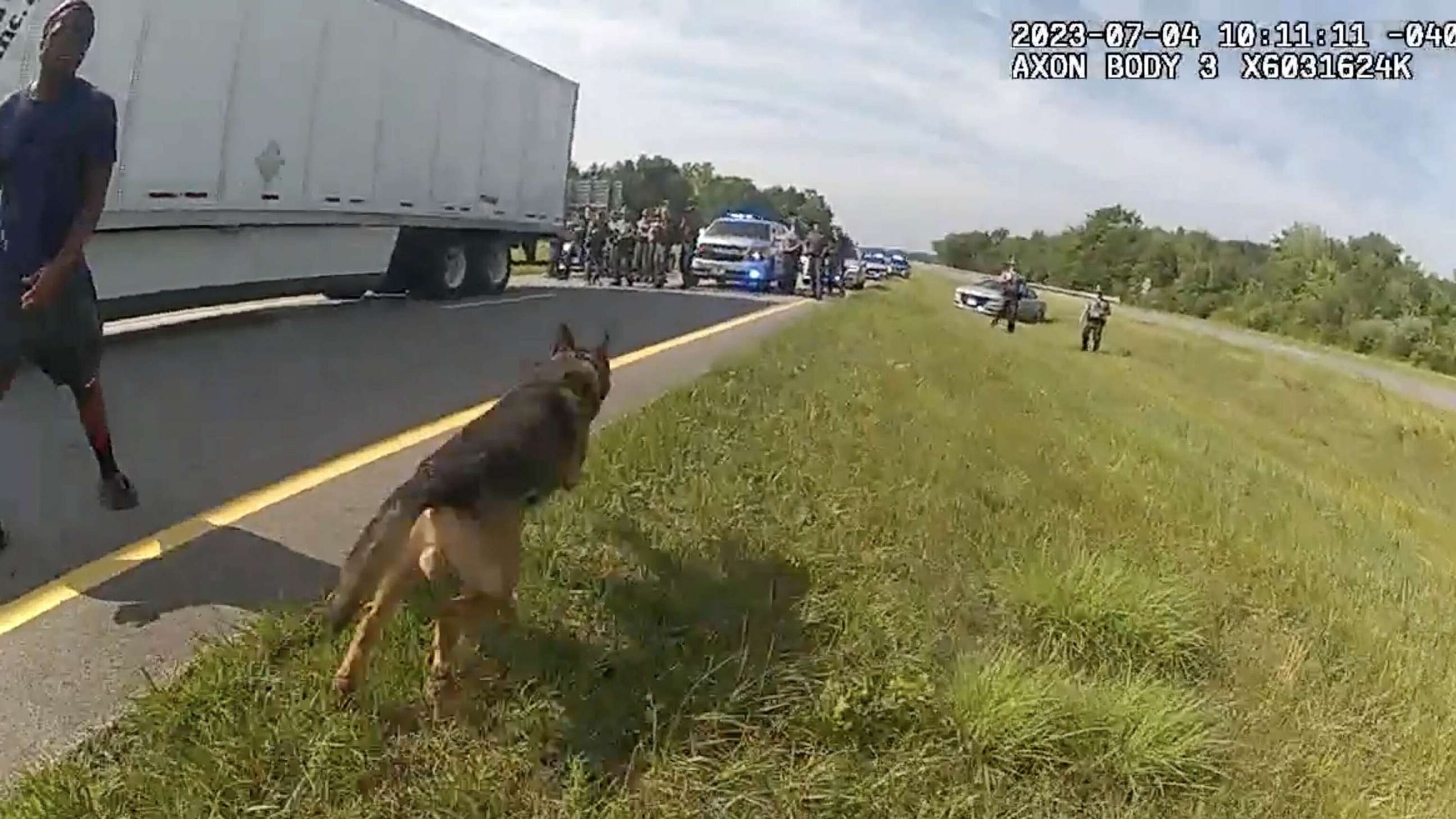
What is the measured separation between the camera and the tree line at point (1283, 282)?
57375 mm

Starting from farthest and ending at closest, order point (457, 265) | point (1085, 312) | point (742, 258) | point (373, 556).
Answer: point (1085, 312), point (742, 258), point (457, 265), point (373, 556)

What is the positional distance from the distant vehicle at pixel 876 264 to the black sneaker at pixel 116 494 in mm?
48195

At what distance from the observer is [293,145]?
1252 centimetres

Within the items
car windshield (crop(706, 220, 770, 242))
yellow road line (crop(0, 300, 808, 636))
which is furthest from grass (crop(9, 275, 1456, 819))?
car windshield (crop(706, 220, 770, 242))

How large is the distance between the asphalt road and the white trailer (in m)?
0.87

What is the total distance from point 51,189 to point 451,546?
8.43 ft

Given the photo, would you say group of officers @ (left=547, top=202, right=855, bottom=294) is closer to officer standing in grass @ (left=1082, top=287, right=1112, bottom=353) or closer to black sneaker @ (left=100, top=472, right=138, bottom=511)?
officer standing in grass @ (left=1082, top=287, right=1112, bottom=353)

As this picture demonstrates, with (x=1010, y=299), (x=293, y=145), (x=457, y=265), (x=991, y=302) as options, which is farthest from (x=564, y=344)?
(x=991, y=302)

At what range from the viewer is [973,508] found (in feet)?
19.4

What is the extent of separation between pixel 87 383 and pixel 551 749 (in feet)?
9.45

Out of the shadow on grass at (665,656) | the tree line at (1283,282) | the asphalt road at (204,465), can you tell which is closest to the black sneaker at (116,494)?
the asphalt road at (204,465)

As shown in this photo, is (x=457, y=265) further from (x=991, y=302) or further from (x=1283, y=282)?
(x=1283, y=282)

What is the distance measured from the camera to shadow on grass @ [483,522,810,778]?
121 inches

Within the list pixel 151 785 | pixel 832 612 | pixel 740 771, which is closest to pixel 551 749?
pixel 740 771
